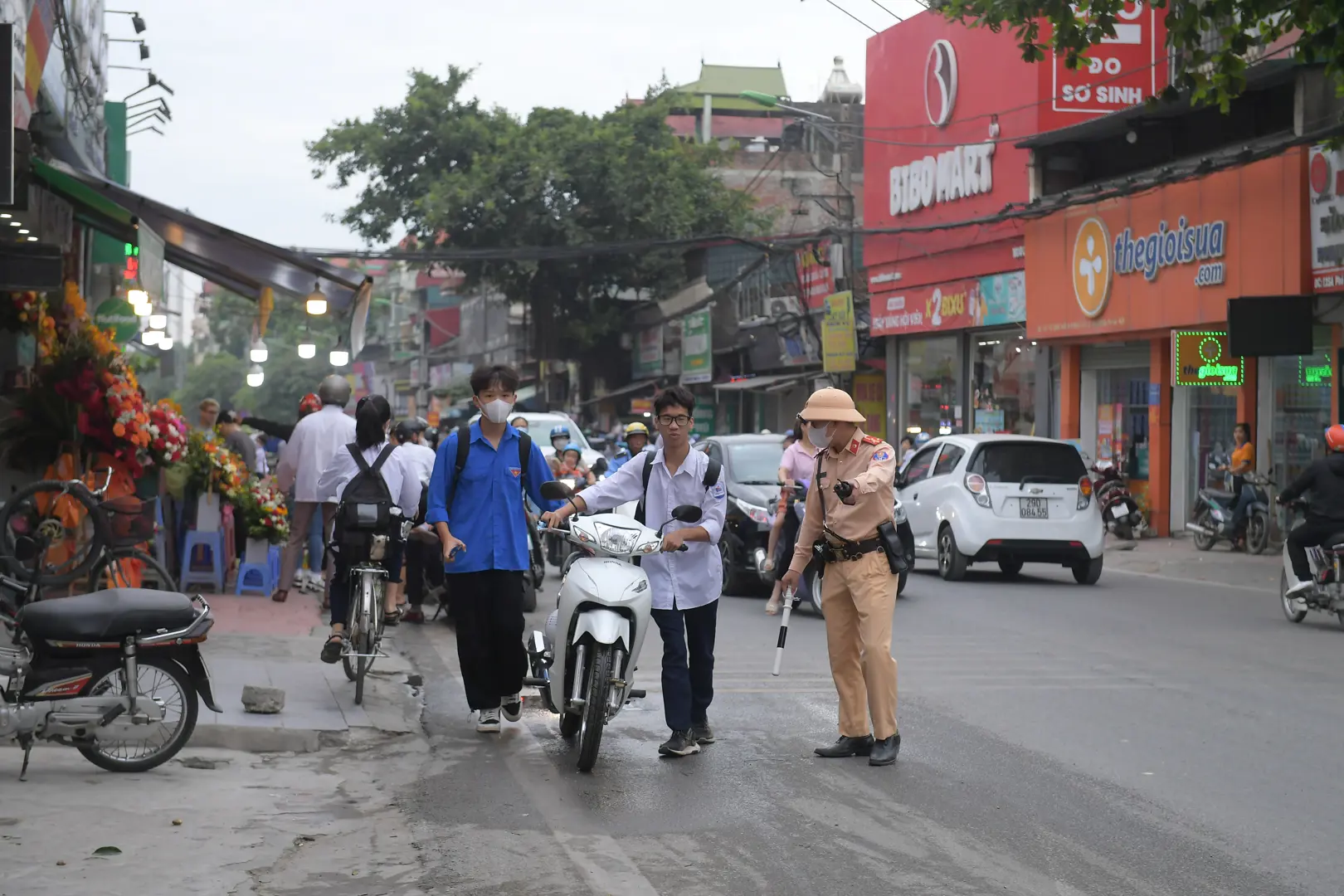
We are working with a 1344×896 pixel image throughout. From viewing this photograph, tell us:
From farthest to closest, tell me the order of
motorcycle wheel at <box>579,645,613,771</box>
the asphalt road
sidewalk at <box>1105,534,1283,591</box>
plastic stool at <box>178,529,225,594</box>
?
sidewalk at <box>1105,534,1283,591</box>
plastic stool at <box>178,529,225,594</box>
motorcycle wheel at <box>579,645,613,771</box>
the asphalt road

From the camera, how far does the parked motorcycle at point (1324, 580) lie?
13922 mm

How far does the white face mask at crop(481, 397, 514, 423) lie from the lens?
8.45m

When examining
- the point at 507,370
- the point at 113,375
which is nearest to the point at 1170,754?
the point at 507,370

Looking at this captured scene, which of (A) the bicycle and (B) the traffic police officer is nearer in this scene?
(B) the traffic police officer

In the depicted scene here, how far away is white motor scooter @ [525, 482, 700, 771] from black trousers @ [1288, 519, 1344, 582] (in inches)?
322

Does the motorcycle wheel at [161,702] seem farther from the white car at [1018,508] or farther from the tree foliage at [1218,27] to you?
the white car at [1018,508]

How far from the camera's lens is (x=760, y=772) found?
7.73 m

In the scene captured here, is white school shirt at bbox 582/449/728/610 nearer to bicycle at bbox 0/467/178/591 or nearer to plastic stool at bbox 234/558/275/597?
bicycle at bbox 0/467/178/591

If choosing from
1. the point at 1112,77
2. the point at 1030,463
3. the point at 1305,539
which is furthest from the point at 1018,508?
the point at 1112,77

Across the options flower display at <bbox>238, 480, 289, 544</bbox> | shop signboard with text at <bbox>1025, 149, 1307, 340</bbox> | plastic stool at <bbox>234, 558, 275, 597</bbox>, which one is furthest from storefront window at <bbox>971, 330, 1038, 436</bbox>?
plastic stool at <bbox>234, 558, 275, 597</bbox>

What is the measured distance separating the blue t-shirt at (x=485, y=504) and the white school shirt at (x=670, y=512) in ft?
1.49

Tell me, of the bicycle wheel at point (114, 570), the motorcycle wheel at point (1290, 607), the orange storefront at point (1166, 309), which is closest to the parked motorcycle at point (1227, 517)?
the orange storefront at point (1166, 309)

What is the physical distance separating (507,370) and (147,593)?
6.85 ft

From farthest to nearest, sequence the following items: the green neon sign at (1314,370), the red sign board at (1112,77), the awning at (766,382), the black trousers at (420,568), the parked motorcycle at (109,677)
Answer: the awning at (766,382) < the red sign board at (1112,77) < the green neon sign at (1314,370) < the black trousers at (420,568) < the parked motorcycle at (109,677)
